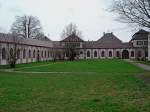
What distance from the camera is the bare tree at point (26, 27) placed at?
78688 mm

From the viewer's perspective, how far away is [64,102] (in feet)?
35.2

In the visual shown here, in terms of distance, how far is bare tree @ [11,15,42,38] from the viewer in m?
78.7

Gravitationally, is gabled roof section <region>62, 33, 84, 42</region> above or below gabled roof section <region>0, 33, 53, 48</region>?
above

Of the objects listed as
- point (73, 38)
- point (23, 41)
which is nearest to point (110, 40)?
point (73, 38)

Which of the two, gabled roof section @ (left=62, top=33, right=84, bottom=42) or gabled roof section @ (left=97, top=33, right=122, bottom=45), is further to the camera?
gabled roof section @ (left=97, top=33, right=122, bottom=45)

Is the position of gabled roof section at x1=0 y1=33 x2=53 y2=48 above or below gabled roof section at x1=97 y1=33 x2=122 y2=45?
below

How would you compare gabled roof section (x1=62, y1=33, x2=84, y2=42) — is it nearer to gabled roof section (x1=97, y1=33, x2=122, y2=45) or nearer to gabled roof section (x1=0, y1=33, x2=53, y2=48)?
gabled roof section (x1=0, y1=33, x2=53, y2=48)

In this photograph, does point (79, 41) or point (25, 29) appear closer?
point (25, 29)

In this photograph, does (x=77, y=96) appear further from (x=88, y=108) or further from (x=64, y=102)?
(x=88, y=108)

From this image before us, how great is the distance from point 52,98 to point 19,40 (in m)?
49.8

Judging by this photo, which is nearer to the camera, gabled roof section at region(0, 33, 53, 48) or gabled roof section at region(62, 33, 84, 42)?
gabled roof section at region(0, 33, 53, 48)

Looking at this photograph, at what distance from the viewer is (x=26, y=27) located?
80.0 meters

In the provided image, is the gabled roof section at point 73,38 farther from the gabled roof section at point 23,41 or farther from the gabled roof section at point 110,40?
the gabled roof section at point 110,40

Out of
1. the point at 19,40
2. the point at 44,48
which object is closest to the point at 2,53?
the point at 19,40
